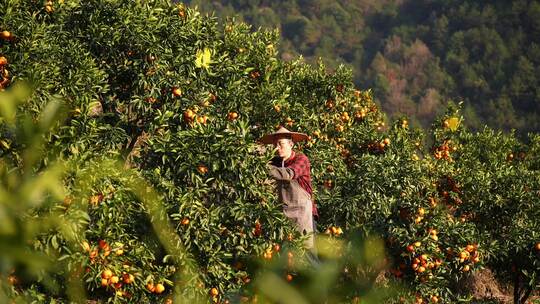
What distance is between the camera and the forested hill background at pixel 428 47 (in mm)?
100375

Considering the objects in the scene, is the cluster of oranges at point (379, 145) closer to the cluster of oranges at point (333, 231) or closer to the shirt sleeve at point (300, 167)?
the cluster of oranges at point (333, 231)

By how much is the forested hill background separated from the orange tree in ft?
255

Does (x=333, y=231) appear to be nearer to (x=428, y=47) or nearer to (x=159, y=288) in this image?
(x=159, y=288)

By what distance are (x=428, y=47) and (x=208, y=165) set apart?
415 feet

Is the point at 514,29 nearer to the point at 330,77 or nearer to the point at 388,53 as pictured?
the point at 388,53

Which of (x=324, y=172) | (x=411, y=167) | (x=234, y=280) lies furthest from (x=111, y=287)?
(x=411, y=167)

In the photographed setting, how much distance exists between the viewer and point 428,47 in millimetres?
126750

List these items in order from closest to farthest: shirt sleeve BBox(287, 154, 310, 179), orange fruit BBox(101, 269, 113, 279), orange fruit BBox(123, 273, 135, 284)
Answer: orange fruit BBox(101, 269, 113, 279), orange fruit BBox(123, 273, 135, 284), shirt sleeve BBox(287, 154, 310, 179)

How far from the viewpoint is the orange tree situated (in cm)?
643

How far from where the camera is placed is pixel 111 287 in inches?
256

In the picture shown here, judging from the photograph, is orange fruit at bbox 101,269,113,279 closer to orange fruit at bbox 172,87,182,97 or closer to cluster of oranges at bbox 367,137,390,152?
orange fruit at bbox 172,87,182,97

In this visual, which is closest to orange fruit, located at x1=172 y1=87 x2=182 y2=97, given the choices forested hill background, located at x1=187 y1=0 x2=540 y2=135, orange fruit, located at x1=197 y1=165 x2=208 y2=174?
orange fruit, located at x1=197 y1=165 x2=208 y2=174

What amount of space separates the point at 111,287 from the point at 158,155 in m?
1.66

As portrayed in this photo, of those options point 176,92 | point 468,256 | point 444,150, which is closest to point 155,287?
point 176,92
